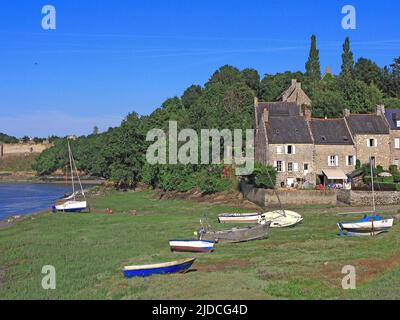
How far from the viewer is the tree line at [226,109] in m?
86.5

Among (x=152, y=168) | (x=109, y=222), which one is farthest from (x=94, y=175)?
(x=109, y=222)

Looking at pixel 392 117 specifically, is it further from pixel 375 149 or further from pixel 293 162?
pixel 293 162

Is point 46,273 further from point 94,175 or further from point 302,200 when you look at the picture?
point 94,175

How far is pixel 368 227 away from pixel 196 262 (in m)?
16.1

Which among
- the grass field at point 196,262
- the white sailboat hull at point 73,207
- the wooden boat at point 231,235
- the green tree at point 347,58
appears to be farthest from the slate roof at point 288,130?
the green tree at point 347,58

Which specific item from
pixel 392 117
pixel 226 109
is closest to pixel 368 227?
pixel 392 117

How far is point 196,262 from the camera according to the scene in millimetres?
33469

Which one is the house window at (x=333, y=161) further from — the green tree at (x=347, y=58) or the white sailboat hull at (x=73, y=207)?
the green tree at (x=347, y=58)

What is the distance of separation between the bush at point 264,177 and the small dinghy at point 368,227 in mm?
22802

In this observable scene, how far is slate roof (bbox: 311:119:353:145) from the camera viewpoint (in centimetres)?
7250

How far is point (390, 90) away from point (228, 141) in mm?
53753

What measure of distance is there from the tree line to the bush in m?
0.12

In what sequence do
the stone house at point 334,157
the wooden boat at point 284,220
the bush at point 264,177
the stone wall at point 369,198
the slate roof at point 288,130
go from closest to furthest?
the wooden boat at point 284,220, the stone wall at point 369,198, the bush at point 264,177, the slate roof at point 288,130, the stone house at point 334,157

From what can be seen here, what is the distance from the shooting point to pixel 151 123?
386ft
